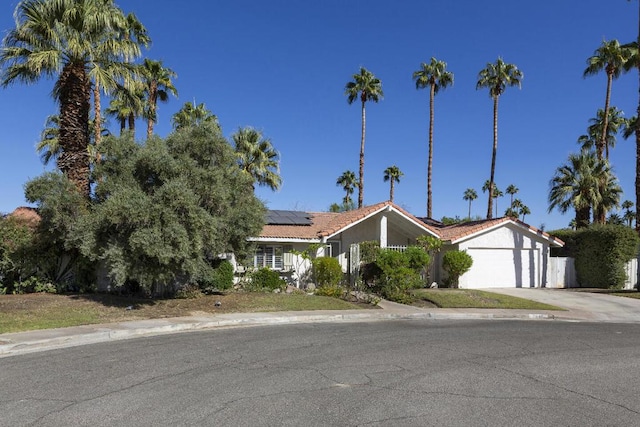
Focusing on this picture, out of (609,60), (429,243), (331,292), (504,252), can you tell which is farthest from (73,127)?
(609,60)

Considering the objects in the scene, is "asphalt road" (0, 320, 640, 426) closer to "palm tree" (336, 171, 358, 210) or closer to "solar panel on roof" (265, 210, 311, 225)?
"solar panel on roof" (265, 210, 311, 225)

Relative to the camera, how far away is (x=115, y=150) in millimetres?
17062

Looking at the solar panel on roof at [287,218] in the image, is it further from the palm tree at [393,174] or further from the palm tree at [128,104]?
the palm tree at [393,174]

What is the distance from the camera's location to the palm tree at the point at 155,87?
1200 inches

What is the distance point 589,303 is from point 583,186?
13.2 m

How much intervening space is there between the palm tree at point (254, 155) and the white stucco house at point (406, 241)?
418 cm

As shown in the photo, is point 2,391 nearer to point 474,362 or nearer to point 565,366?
point 474,362

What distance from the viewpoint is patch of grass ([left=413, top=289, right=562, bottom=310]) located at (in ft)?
61.3

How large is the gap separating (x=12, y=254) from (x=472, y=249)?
2062 cm

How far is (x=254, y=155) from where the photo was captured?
102 feet

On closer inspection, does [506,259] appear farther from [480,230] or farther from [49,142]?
[49,142]

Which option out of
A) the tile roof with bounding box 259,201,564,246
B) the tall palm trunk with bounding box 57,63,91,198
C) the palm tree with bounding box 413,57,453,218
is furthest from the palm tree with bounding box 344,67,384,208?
the tall palm trunk with bounding box 57,63,91,198

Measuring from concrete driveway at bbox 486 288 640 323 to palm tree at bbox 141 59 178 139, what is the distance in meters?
22.4

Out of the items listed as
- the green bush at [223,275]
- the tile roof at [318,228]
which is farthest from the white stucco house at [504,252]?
the green bush at [223,275]
